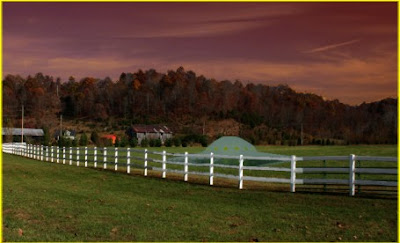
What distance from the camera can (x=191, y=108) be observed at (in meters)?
142

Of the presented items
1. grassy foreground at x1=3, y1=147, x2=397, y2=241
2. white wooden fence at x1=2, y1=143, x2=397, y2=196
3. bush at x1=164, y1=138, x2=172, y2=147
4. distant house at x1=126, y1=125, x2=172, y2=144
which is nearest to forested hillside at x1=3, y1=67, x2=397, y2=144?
distant house at x1=126, y1=125, x2=172, y2=144

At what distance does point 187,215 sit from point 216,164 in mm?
8477

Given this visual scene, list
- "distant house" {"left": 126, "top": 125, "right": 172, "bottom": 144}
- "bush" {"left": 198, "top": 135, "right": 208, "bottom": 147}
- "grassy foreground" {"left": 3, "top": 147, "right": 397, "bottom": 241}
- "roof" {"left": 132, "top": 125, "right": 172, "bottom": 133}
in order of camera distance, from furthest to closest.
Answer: "roof" {"left": 132, "top": 125, "right": 172, "bottom": 133} < "distant house" {"left": 126, "top": 125, "right": 172, "bottom": 144} < "bush" {"left": 198, "top": 135, "right": 208, "bottom": 147} < "grassy foreground" {"left": 3, "top": 147, "right": 397, "bottom": 241}

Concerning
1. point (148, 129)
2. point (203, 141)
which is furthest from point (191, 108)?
point (203, 141)

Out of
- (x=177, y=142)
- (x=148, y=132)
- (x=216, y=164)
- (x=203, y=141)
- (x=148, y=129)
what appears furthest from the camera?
(x=148, y=129)

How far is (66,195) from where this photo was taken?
653 inches

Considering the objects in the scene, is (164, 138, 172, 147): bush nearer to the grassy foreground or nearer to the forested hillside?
the forested hillside

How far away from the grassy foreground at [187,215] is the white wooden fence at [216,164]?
2.56 feet

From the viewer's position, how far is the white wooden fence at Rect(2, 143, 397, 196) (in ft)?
54.0

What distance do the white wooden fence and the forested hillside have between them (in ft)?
226

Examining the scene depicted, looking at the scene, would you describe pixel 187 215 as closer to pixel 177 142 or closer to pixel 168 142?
pixel 168 142

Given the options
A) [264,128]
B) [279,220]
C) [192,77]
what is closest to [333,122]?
[264,128]

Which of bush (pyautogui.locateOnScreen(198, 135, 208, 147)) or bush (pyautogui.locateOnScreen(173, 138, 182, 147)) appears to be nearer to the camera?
bush (pyautogui.locateOnScreen(173, 138, 182, 147))

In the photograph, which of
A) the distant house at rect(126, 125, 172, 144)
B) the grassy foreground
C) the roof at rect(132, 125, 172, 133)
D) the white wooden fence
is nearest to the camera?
the grassy foreground
